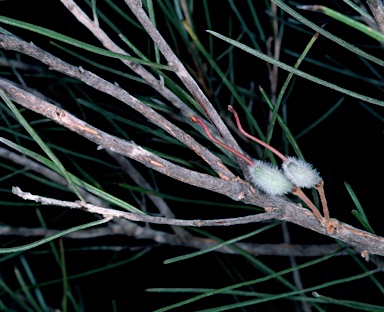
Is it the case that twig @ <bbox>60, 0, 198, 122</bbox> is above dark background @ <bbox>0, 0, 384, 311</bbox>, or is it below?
Answer: above

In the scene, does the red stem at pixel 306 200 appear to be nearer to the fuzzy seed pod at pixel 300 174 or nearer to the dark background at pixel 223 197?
the fuzzy seed pod at pixel 300 174

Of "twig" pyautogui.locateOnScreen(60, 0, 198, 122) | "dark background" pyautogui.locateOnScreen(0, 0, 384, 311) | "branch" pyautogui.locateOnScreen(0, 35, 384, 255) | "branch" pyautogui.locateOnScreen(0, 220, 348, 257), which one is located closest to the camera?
"branch" pyautogui.locateOnScreen(0, 35, 384, 255)

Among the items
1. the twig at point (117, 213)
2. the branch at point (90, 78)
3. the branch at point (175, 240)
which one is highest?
the branch at point (90, 78)

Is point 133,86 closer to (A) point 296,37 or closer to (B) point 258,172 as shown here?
(A) point 296,37

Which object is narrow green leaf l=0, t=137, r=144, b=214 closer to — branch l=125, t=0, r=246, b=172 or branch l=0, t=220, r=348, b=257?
branch l=125, t=0, r=246, b=172

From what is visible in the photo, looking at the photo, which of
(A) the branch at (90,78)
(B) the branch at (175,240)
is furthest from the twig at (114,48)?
(B) the branch at (175,240)

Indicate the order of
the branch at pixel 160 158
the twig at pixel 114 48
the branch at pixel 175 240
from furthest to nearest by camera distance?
the branch at pixel 175 240, the twig at pixel 114 48, the branch at pixel 160 158

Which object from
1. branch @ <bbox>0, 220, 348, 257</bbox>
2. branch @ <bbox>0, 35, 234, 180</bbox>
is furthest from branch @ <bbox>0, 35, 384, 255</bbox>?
branch @ <bbox>0, 220, 348, 257</bbox>
